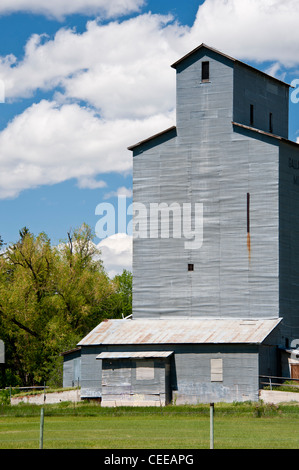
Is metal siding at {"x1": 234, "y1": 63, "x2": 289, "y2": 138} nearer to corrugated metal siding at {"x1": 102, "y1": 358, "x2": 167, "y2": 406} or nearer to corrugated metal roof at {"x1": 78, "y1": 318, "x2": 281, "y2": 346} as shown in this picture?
corrugated metal roof at {"x1": 78, "y1": 318, "x2": 281, "y2": 346}

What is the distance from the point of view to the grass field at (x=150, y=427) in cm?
2719

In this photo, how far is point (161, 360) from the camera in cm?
4981

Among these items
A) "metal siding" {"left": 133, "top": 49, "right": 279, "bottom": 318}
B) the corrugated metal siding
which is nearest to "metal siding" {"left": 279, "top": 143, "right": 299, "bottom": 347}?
"metal siding" {"left": 133, "top": 49, "right": 279, "bottom": 318}

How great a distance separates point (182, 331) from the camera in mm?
52000


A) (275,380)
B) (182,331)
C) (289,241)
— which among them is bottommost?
(275,380)

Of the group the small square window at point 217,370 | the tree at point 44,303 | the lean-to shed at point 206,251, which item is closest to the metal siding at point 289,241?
the lean-to shed at point 206,251

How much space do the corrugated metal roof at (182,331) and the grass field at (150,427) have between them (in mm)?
4169

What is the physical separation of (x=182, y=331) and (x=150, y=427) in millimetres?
17101

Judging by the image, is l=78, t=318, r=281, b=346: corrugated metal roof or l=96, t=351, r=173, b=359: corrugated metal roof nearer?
l=78, t=318, r=281, b=346: corrugated metal roof

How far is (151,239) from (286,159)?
32.4ft

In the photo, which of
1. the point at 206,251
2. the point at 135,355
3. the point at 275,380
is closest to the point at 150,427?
the point at 135,355

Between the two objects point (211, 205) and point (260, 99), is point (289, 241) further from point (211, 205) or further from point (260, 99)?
point (260, 99)

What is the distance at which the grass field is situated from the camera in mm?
27188

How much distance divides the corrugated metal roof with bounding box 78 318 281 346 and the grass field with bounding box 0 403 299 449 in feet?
13.7
